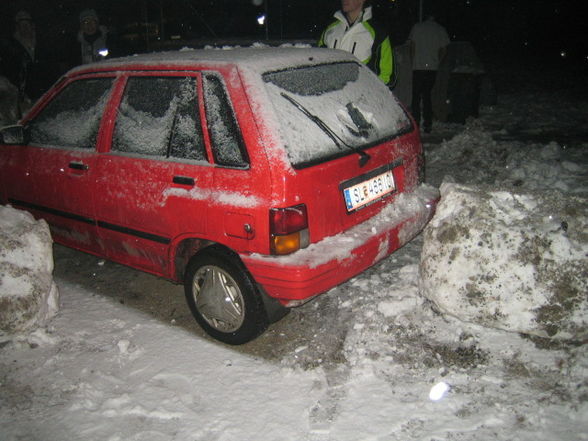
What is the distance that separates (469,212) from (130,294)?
2.69 metres

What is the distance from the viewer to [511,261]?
3.01 m

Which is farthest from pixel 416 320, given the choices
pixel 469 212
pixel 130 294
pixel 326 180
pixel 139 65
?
pixel 139 65

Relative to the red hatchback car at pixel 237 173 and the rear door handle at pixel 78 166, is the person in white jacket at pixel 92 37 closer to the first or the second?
the red hatchback car at pixel 237 173

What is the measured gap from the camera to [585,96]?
39.9ft

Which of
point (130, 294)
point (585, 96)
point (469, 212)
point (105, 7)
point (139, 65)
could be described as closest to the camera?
point (469, 212)

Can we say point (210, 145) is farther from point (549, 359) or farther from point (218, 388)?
point (549, 359)

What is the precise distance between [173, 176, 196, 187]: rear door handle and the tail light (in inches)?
24.3

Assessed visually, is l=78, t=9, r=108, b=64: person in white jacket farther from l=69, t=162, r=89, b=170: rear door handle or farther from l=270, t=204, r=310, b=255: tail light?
l=270, t=204, r=310, b=255: tail light

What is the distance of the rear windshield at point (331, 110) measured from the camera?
2.87 metres

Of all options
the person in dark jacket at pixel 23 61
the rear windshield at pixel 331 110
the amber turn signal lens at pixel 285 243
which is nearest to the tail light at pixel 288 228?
the amber turn signal lens at pixel 285 243

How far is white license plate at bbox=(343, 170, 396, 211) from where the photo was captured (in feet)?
10.0

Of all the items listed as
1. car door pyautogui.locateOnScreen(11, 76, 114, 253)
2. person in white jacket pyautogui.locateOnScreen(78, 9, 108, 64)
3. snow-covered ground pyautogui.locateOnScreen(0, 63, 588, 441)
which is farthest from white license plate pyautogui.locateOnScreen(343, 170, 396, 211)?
person in white jacket pyautogui.locateOnScreen(78, 9, 108, 64)

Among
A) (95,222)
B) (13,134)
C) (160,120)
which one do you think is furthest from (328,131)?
(13,134)

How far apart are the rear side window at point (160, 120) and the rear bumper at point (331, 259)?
842 mm
